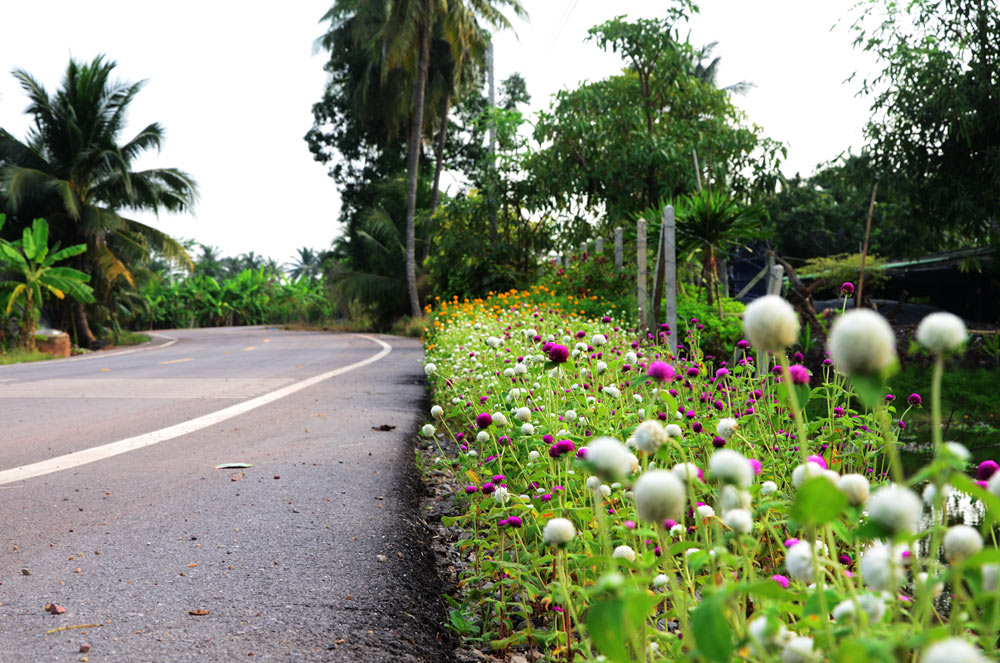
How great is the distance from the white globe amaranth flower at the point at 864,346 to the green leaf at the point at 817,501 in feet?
0.41

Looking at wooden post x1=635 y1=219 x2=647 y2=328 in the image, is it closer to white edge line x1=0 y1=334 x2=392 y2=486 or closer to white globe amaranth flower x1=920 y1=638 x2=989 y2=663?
white edge line x1=0 y1=334 x2=392 y2=486

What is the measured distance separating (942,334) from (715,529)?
0.95 m

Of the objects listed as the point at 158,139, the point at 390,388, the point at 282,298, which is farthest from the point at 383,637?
the point at 282,298

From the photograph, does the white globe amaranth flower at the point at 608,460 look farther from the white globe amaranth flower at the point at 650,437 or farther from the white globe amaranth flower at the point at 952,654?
the white globe amaranth flower at the point at 952,654

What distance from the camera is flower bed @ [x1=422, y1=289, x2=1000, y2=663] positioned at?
80cm

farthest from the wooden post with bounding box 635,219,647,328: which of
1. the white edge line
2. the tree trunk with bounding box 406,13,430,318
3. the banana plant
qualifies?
the tree trunk with bounding box 406,13,430,318

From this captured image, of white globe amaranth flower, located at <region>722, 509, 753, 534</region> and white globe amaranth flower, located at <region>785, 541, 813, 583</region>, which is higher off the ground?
white globe amaranth flower, located at <region>722, 509, 753, 534</region>

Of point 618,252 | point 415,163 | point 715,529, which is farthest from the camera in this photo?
point 415,163

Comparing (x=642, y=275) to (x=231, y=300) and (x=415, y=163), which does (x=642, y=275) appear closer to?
(x=415, y=163)

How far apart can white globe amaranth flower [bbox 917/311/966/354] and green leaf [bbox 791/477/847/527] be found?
261 mm

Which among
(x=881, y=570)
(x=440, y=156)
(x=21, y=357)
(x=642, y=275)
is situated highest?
(x=440, y=156)

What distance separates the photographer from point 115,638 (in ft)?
6.29

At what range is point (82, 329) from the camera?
21484mm

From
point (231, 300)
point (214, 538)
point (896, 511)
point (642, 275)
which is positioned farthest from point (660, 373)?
point (231, 300)
